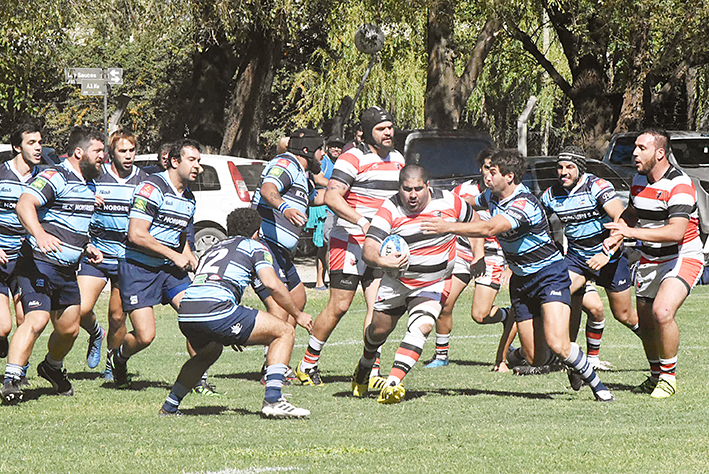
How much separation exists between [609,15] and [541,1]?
149 cm

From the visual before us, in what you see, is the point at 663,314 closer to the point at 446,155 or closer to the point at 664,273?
the point at 664,273

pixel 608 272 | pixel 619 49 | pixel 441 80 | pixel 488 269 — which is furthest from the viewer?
pixel 619 49

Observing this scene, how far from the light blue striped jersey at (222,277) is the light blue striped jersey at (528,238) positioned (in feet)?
6.78

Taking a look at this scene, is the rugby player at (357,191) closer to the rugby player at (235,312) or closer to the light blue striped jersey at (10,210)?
the rugby player at (235,312)

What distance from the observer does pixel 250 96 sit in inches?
1021

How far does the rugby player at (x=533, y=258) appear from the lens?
806 cm

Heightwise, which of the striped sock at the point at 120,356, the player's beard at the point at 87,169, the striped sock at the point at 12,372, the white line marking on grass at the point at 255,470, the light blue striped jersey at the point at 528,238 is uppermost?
the player's beard at the point at 87,169

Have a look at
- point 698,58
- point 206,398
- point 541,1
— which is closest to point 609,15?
point 541,1

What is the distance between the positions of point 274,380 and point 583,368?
7.80 feet

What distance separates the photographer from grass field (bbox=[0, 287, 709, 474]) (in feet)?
19.0

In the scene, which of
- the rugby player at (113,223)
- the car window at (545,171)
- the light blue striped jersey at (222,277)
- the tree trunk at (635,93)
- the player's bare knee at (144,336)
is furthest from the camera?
the tree trunk at (635,93)

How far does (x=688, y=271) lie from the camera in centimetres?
838

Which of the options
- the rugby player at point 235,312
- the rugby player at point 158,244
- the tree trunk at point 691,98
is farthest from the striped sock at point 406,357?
the tree trunk at point 691,98

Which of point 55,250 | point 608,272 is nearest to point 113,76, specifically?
point 55,250
